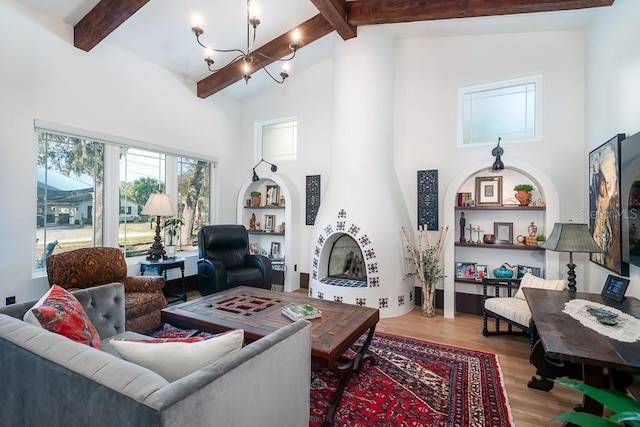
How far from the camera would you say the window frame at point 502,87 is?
12.1 ft

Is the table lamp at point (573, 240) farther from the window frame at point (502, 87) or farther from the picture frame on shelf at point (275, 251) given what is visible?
the picture frame on shelf at point (275, 251)

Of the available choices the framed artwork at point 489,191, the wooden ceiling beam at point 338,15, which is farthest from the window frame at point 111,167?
the framed artwork at point 489,191

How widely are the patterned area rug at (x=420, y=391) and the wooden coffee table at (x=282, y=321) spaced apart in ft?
0.42

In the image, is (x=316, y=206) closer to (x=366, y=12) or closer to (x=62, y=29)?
(x=366, y=12)

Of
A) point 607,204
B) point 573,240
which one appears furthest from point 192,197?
point 607,204

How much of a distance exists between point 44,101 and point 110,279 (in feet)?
6.43

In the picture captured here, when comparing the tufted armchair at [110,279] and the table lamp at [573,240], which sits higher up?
the table lamp at [573,240]

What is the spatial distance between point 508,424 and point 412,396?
0.57m

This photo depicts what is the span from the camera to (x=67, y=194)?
142 inches

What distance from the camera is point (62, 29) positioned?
11.0 ft

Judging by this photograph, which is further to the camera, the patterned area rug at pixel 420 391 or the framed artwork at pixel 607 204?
the framed artwork at pixel 607 204

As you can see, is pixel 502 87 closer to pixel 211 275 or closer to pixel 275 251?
pixel 275 251

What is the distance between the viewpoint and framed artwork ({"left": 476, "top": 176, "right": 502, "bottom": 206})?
12.8 feet

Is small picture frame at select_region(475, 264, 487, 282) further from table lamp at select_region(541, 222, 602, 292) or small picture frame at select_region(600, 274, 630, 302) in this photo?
small picture frame at select_region(600, 274, 630, 302)
